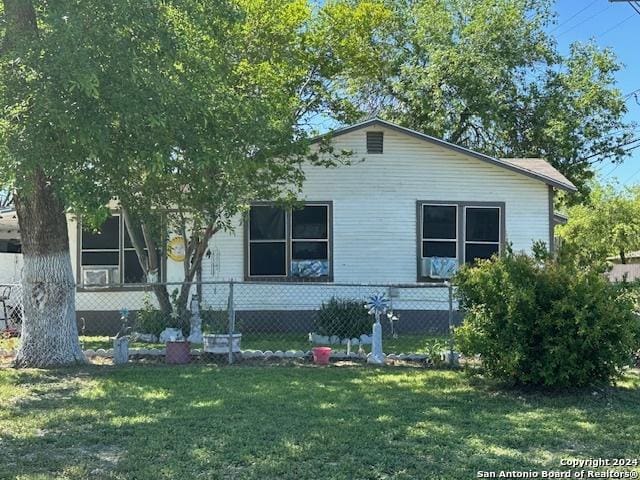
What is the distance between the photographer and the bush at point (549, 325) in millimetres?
6707

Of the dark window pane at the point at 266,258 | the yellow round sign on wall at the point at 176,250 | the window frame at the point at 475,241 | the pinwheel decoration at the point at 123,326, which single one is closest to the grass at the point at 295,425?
the pinwheel decoration at the point at 123,326

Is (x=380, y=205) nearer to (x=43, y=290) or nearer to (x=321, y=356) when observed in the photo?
(x=321, y=356)

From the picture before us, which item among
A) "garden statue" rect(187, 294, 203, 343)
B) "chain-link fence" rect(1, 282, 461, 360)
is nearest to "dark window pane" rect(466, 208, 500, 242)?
"chain-link fence" rect(1, 282, 461, 360)

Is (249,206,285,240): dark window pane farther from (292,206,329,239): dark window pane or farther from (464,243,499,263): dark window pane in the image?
(464,243,499,263): dark window pane

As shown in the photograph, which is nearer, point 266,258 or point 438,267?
point 438,267

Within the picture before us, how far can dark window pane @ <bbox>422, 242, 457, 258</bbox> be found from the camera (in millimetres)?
13609

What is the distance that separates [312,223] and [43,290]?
6.21m

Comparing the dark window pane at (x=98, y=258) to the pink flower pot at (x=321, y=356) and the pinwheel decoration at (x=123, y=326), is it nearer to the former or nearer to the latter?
the pinwheel decoration at (x=123, y=326)

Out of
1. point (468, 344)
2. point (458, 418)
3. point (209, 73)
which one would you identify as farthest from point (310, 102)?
point (458, 418)

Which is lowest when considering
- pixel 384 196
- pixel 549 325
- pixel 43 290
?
pixel 549 325

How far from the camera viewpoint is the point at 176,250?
13.7m

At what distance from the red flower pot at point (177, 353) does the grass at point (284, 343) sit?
65.4 inches

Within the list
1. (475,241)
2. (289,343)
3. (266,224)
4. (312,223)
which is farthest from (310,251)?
(475,241)

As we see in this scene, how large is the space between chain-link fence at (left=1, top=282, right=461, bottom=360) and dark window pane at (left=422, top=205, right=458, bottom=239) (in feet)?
3.98
